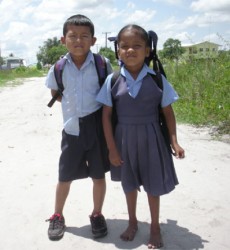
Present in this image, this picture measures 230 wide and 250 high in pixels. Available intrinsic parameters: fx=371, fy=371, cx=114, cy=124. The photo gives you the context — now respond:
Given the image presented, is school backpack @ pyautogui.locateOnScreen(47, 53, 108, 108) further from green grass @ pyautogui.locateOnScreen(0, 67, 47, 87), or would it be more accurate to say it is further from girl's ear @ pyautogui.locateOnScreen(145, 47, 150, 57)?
green grass @ pyautogui.locateOnScreen(0, 67, 47, 87)

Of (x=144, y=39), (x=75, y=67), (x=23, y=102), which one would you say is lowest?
(x=23, y=102)

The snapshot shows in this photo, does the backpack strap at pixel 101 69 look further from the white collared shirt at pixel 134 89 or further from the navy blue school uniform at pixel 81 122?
the white collared shirt at pixel 134 89

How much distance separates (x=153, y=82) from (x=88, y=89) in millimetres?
501

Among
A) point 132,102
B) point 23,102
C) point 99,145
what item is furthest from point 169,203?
point 23,102

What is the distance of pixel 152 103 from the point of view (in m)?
2.63

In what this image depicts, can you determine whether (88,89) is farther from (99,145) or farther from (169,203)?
(169,203)

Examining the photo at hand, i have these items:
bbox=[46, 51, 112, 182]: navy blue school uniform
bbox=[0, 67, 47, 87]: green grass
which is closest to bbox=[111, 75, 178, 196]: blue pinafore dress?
bbox=[46, 51, 112, 182]: navy blue school uniform

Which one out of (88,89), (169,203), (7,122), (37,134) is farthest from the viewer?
(7,122)

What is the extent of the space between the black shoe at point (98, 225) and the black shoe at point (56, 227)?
247mm

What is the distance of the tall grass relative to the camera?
22.2 ft

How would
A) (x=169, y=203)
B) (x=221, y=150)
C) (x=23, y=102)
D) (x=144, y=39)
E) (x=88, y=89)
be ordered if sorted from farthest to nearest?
1. (x=23, y=102)
2. (x=221, y=150)
3. (x=169, y=203)
4. (x=88, y=89)
5. (x=144, y=39)

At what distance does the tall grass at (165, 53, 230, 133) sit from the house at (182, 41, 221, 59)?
0.55 feet

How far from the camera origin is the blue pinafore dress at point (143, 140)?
261 cm

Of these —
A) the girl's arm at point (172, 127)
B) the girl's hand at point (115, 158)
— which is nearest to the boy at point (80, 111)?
the girl's hand at point (115, 158)
